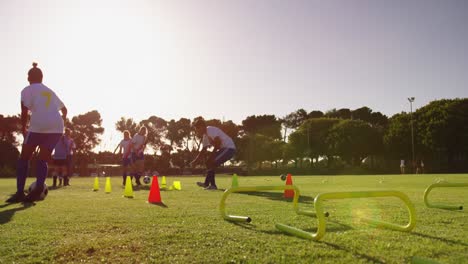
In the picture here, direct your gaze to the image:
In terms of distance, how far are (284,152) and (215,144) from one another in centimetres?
6621

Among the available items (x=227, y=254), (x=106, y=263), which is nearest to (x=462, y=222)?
(x=227, y=254)

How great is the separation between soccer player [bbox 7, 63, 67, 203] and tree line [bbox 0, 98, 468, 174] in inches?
1988

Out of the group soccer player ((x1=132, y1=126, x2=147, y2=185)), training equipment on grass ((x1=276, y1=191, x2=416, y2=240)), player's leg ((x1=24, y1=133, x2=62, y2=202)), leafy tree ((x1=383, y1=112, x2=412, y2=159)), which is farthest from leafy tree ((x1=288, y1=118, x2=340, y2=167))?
training equipment on grass ((x1=276, y1=191, x2=416, y2=240))

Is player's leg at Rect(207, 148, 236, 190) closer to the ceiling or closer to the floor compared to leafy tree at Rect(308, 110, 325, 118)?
closer to the floor

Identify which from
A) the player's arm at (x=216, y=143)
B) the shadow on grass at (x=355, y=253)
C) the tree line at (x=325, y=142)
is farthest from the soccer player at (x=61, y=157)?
the tree line at (x=325, y=142)

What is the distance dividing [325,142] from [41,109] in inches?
2826

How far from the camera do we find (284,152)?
77.8 m

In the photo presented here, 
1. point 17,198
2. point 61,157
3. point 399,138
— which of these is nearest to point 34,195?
point 17,198

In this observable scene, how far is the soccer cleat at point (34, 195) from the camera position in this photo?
26.5 feet

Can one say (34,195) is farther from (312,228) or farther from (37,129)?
(312,228)

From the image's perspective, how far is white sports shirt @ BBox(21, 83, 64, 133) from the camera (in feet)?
26.1

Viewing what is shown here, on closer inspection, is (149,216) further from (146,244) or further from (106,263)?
(106,263)

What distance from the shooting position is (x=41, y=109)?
26.3ft

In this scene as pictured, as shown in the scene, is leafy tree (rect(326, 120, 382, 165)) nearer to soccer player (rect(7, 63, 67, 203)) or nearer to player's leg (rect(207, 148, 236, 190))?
player's leg (rect(207, 148, 236, 190))
